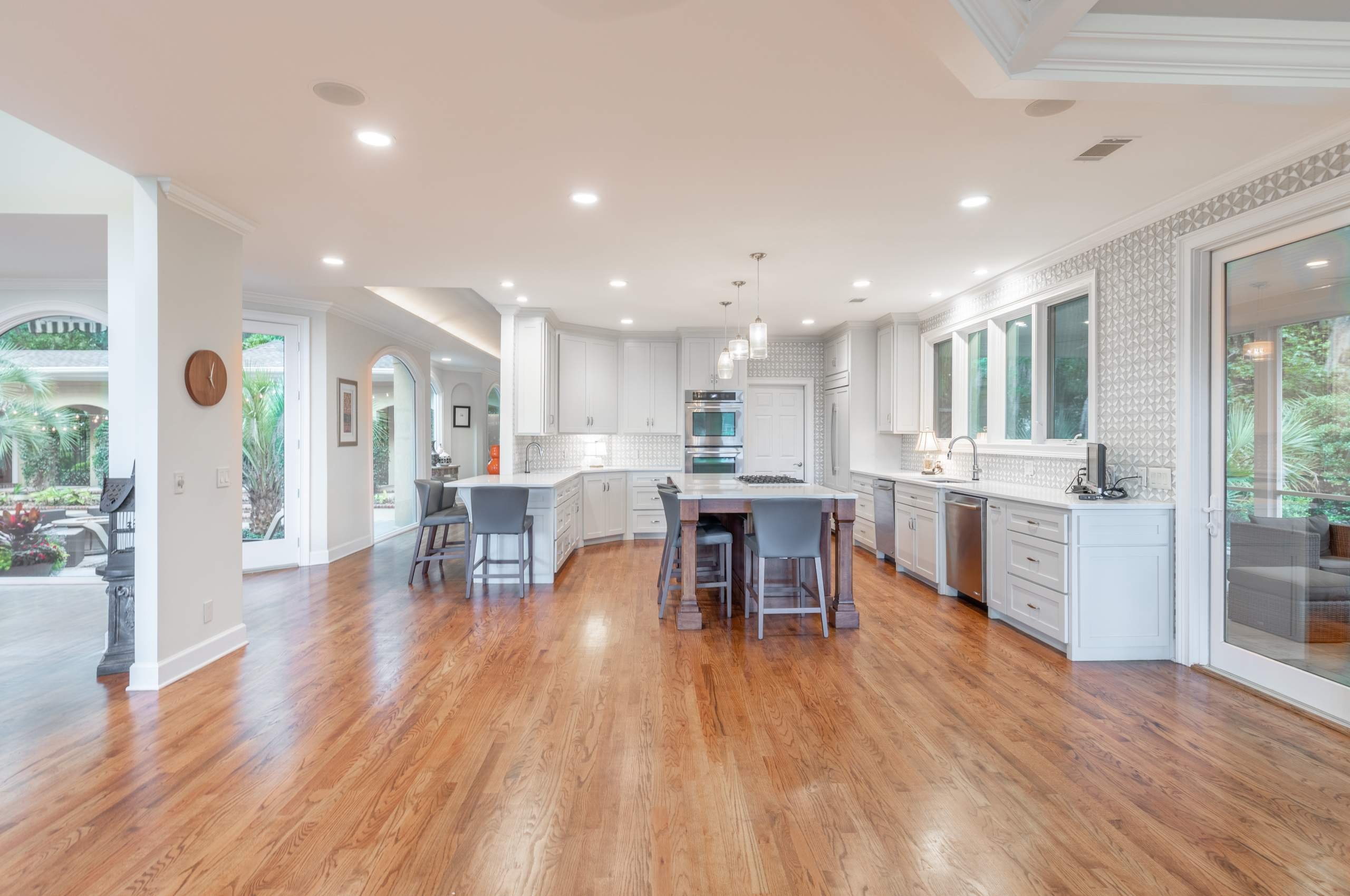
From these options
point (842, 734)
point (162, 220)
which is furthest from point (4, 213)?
point (842, 734)

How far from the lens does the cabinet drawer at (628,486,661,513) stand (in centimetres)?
728

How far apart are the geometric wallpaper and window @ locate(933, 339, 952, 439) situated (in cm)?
167

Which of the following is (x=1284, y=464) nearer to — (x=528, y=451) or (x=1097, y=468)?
(x=1097, y=468)

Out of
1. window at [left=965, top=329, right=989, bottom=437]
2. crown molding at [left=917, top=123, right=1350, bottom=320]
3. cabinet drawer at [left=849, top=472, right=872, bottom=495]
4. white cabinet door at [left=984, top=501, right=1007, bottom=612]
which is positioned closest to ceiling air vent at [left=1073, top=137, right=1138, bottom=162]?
crown molding at [left=917, top=123, right=1350, bottom=320]

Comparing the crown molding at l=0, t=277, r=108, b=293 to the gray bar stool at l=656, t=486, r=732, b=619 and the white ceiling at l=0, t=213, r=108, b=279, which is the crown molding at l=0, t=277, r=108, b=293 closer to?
the white ceiling at l=0, t=213, r=108, b=279

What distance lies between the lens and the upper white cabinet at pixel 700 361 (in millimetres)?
7301

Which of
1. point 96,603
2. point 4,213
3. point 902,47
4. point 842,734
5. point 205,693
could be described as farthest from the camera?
point 96,603

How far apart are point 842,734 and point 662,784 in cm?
82

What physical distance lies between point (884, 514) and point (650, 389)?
10.1ft

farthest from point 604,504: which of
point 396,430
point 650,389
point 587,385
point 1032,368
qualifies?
point 1032,368

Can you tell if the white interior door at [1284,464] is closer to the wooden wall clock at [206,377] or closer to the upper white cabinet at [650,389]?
the upper white cabinet at [650,389]

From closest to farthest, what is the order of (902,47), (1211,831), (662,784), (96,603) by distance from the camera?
1. (1211,831)
2. (902,47)
3. (662,784)
4. (96,603)

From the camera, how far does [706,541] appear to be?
4199 millimetres

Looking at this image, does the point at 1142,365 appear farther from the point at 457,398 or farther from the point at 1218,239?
the point at 457,398
